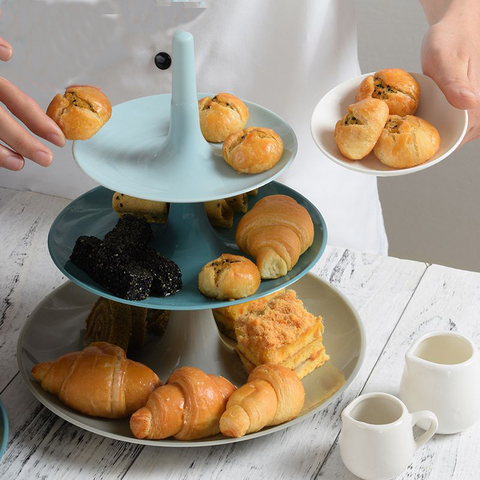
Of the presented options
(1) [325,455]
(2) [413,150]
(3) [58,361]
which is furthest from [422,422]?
(3) [58,361]

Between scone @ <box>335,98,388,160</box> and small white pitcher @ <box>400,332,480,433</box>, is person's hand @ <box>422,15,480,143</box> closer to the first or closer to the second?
scone @ <box>335,98,388,160</box>

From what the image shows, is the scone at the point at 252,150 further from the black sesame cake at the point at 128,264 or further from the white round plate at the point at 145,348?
the white round plate at the point at 145,348

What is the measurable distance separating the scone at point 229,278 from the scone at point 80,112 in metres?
0.19

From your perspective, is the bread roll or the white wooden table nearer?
the white wooden table

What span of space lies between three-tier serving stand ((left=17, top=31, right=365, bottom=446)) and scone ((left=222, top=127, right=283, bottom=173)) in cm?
1

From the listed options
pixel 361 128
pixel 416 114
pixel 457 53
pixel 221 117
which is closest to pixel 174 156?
pixel 221 117

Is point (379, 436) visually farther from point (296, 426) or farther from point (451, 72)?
point (451, 72)

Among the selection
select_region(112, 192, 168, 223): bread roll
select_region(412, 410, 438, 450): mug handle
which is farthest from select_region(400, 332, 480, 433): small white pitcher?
select_region(112, 192, 168, 223): bread roll

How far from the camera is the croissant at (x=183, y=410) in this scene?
31.4 inches

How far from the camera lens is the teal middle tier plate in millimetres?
808

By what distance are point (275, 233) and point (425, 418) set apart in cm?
26

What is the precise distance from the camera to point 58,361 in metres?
0.87

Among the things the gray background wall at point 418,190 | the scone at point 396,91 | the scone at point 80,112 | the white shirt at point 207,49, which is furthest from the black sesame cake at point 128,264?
the gray background wall at point 418,190

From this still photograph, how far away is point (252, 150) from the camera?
2.51 ft
